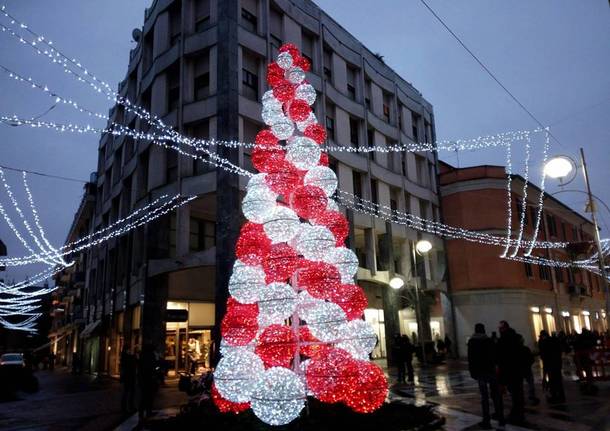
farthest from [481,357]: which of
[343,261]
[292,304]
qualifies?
[292,304]

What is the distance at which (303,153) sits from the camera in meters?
8.06

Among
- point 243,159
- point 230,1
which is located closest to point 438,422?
point 243,159

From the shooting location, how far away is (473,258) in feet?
102

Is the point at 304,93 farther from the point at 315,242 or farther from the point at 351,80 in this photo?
the point at 351,80

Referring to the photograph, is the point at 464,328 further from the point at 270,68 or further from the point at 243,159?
the point at 270,68

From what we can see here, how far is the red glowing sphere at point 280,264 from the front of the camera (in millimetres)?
7188

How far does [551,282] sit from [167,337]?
2754 centimetres

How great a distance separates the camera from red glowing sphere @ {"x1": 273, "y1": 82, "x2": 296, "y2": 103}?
853 cm

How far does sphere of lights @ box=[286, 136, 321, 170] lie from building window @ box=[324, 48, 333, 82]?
724 inches

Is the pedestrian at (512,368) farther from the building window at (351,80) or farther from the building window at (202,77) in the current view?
the building window at (351,80)

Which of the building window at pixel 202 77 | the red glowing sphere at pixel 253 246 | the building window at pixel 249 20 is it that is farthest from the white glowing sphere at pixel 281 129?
the building window at pixel 249 20

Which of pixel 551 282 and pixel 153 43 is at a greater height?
pixel 153 43

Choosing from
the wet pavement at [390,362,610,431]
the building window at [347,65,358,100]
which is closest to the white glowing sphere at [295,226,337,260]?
the wet pavement at [390,362,610,431]

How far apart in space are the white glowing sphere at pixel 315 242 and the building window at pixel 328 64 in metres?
19.7
